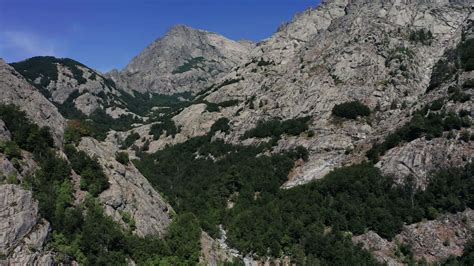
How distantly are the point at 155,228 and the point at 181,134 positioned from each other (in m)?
110

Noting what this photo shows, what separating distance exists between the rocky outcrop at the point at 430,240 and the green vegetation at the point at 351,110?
5266 cm

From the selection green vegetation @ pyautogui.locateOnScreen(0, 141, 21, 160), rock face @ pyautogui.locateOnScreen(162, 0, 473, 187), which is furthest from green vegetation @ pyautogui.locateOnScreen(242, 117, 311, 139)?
green vegetation @ pyautogui.locateOnScreen(0, 141, 21, 160)

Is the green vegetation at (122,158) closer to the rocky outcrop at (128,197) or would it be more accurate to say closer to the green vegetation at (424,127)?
the rocky outcrop at (128,197)

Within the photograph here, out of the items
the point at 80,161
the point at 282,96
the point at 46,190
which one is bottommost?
the point at 46,190

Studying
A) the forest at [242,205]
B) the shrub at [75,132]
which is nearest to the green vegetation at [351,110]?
the forest at [242,205]

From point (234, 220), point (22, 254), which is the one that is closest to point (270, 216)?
point (234, 220)

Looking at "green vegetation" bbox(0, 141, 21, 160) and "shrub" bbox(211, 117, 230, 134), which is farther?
"shrub" bbox(211, 117, 230, 134)

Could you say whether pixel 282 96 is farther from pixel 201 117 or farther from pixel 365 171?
pixel 365 171

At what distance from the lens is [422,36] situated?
176125 millimetres

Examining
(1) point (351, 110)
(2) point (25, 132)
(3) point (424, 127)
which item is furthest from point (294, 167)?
(2) point (25, 132)

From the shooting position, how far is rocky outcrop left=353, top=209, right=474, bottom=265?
3730 inches

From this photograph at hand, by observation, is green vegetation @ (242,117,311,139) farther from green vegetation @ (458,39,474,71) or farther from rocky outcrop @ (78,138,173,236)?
rocky outcrop @ (78,138,173,236)

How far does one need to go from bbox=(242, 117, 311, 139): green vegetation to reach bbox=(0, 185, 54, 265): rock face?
3881 inches

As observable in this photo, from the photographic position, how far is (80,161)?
81.0 metres
